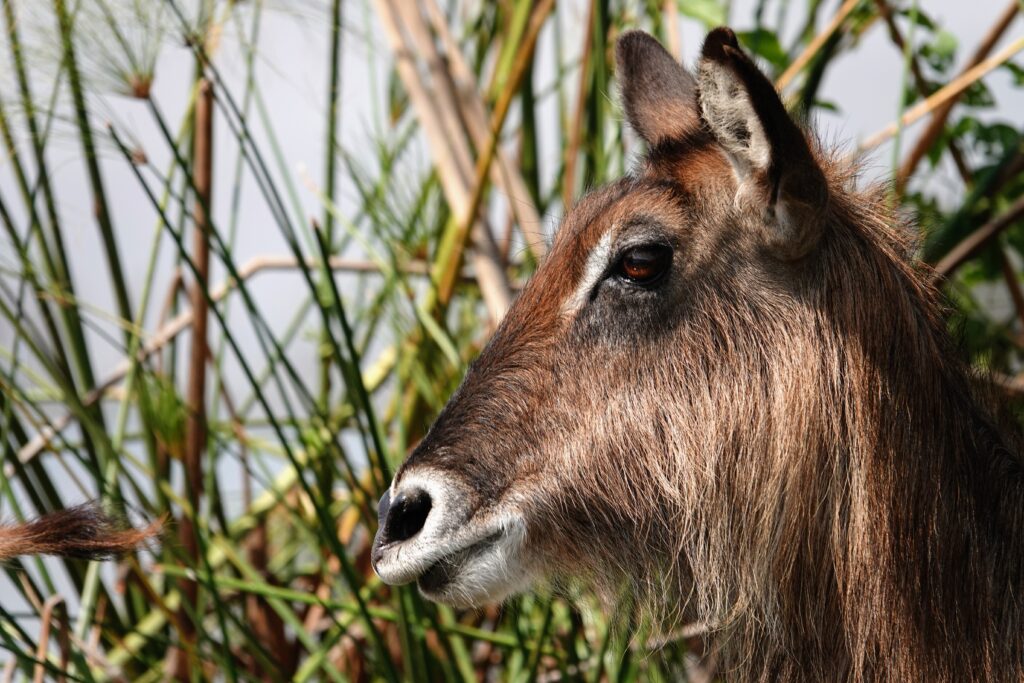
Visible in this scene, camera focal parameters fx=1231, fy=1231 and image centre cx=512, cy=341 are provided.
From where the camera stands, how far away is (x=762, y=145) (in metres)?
2.07

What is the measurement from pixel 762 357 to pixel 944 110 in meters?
1.70

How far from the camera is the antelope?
7.04ft

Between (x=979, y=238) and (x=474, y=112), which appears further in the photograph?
(x=474, y=112)

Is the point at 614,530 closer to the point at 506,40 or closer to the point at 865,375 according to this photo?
the point at 865,375

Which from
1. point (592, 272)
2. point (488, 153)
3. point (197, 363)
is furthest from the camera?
point (197, 363)

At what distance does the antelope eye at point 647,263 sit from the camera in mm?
2242

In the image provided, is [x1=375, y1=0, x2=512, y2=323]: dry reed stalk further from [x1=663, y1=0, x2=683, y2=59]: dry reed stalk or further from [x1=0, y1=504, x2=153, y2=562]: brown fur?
[x1=0, y1=504, x2=153, y2=562]: brown fur

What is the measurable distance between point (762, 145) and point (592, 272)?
1.32 ft

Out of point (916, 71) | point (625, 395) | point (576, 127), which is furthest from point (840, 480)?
point (916, 71)

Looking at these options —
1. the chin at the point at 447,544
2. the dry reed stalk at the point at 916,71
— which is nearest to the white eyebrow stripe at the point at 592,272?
the chin at the point at 447,544

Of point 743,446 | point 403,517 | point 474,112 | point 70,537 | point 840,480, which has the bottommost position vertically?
point 840,480

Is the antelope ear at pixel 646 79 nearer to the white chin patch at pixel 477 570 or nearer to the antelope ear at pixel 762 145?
the antelope ear at pixel 762 145

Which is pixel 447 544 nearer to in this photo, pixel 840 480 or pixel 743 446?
pixel 743 446

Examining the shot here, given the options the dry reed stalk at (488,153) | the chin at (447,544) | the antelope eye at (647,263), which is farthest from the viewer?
the dry reed stalk at (488,153)
